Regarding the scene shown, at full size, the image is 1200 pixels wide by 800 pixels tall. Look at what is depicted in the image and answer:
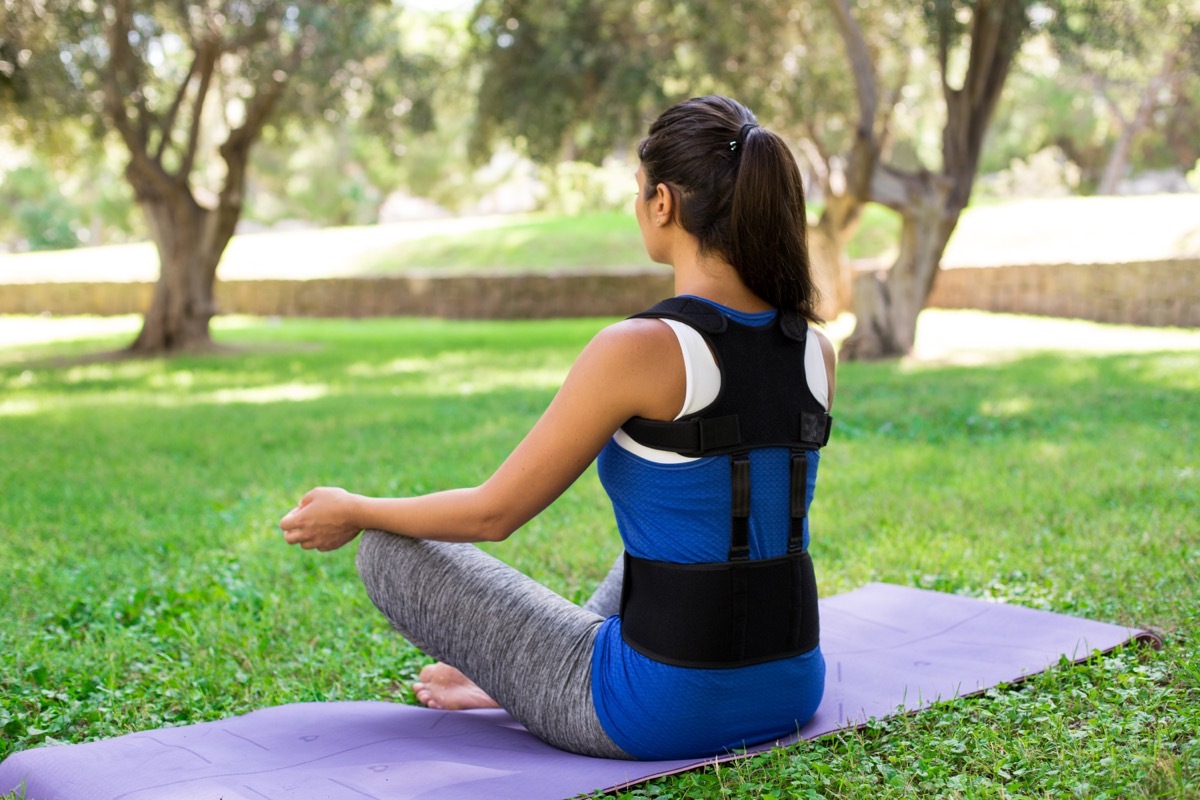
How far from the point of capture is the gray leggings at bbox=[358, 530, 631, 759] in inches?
96.0

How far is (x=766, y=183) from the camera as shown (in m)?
2.22

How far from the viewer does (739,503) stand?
2.23 metres

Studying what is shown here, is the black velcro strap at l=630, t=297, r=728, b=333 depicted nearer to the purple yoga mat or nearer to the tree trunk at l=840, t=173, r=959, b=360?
the purple yoga mat

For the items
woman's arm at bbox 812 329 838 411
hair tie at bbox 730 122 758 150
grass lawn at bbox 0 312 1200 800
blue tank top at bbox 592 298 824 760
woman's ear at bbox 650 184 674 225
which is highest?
hair tie at bbox 730 122 758 150

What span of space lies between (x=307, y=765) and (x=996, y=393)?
793cm

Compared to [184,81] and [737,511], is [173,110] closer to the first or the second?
[184,81]

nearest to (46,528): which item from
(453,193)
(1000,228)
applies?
(1000,228)

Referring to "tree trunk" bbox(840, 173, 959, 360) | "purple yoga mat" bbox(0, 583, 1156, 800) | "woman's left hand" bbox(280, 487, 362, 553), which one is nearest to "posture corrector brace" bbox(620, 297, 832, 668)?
"purple yoga mat" bbox(0, 583, 1156, 800)

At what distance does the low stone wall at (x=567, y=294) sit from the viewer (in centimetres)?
1591

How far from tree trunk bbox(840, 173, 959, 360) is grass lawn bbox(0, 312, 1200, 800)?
4.83 feet

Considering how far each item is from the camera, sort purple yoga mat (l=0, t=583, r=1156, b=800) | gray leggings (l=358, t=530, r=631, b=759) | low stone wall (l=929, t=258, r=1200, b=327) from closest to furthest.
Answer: purple yoga mat (l=0, t=583, r=1156, b=800), gray leggings (l=358, t=530, r=631, b=759), low stone wall (l=929, t=258, r=1200, b=327)

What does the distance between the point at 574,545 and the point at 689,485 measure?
2.78 m

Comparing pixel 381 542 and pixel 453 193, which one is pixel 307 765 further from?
pixel 453 193

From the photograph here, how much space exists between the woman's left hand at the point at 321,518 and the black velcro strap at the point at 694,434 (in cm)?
75
